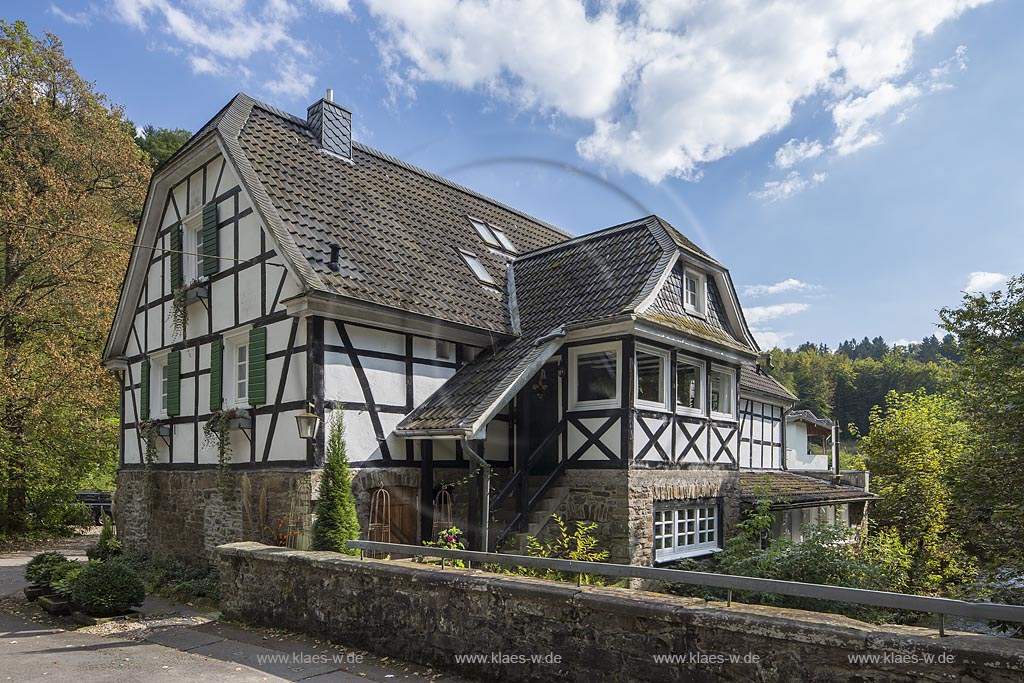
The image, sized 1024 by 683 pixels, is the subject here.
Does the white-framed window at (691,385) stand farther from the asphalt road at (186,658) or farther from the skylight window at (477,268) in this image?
the asphalt road at (186,658)

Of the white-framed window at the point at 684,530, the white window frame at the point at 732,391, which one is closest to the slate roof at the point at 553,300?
the white window frame at the point at 732,391

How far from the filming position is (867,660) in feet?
14.6

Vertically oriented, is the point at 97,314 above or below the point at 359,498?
above

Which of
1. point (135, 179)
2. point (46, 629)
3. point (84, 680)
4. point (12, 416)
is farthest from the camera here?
point (135, 179)

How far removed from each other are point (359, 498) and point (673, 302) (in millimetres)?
6645

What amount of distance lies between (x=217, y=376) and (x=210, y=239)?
2.53 metres

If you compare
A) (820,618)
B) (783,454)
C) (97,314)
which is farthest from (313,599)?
(783,454)

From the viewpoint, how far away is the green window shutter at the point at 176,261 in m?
14.3

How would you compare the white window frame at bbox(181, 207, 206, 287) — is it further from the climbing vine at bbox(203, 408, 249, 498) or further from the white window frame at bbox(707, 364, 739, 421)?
the white window frame at bbox(707, 364, 739, 421)

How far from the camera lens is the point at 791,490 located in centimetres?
1677

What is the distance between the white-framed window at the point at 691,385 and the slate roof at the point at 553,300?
6.66 ft

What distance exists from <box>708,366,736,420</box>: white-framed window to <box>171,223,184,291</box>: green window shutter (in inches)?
424

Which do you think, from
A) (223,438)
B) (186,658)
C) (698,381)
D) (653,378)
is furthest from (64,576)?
(698,381)

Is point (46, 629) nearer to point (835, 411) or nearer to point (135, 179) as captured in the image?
point (135, 179)
